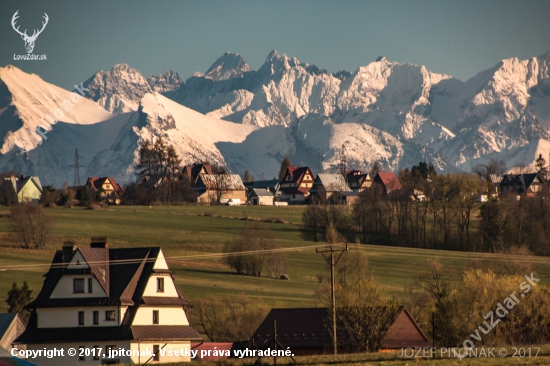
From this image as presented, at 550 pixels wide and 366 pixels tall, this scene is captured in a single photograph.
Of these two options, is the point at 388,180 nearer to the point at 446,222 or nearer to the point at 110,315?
the point at 446,222

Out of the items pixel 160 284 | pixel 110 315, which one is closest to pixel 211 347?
pixel 160 284

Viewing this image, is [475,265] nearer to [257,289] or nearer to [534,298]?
[257,289]

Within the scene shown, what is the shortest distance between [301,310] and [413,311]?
10.6 m

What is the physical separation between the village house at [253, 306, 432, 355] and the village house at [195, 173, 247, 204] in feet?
399

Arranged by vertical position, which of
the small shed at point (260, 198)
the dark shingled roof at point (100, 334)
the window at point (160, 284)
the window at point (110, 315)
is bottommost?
the dark shingled roof at point (100, 334)

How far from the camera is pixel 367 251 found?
96.1 metres

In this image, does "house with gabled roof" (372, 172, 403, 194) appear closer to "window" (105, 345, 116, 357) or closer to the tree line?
the tree line

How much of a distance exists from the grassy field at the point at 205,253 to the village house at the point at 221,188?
43.3 m

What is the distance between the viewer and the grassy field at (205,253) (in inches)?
2923

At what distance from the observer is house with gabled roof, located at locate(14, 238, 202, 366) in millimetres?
43219

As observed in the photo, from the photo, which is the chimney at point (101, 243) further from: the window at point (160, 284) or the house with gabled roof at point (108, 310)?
the window at point (160, 284)

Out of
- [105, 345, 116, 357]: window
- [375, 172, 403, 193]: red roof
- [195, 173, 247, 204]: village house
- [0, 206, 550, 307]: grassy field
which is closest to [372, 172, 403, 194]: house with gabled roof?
[375, 172, 403, 193]: red roof

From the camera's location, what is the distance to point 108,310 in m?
44.2

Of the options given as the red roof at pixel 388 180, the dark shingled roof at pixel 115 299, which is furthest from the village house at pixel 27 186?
the dark shingled roof at pixel 115 299
